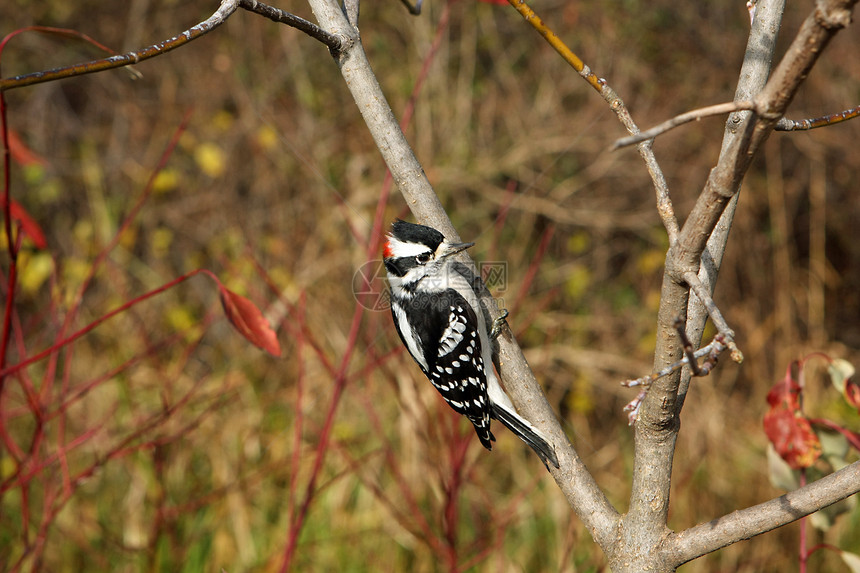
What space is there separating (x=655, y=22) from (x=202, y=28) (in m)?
6.48

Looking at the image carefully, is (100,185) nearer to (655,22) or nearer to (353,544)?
(353,544)

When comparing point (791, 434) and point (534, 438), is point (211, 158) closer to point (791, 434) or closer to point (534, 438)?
point (534, 438)

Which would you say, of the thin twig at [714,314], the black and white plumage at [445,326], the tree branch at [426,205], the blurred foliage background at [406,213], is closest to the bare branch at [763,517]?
the tree branch at [426,205]

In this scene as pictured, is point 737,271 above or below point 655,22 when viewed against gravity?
below

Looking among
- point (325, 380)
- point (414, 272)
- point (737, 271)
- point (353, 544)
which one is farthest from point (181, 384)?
point (737, 271)

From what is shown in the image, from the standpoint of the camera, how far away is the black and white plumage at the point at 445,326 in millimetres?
Result: 2654

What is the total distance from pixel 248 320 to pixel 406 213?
4.92 m

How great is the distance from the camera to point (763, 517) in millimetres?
1428

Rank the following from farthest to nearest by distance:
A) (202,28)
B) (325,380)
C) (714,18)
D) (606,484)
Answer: (714,18) < (325,380) < (606,484) < (202,28)

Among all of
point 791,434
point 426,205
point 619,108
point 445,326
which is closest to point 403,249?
point 445,326

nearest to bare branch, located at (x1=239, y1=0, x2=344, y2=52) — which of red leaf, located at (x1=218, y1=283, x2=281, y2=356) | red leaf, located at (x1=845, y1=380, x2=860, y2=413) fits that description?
red leaf, located at (x1=218, y1=283, x2=281, y2=356)

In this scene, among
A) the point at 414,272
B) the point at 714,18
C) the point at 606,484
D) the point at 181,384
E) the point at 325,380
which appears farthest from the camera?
the point at 714,18

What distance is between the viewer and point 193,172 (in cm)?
795

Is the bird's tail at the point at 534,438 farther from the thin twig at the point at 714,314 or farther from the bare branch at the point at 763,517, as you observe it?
the thin twig at the point at 714,314
